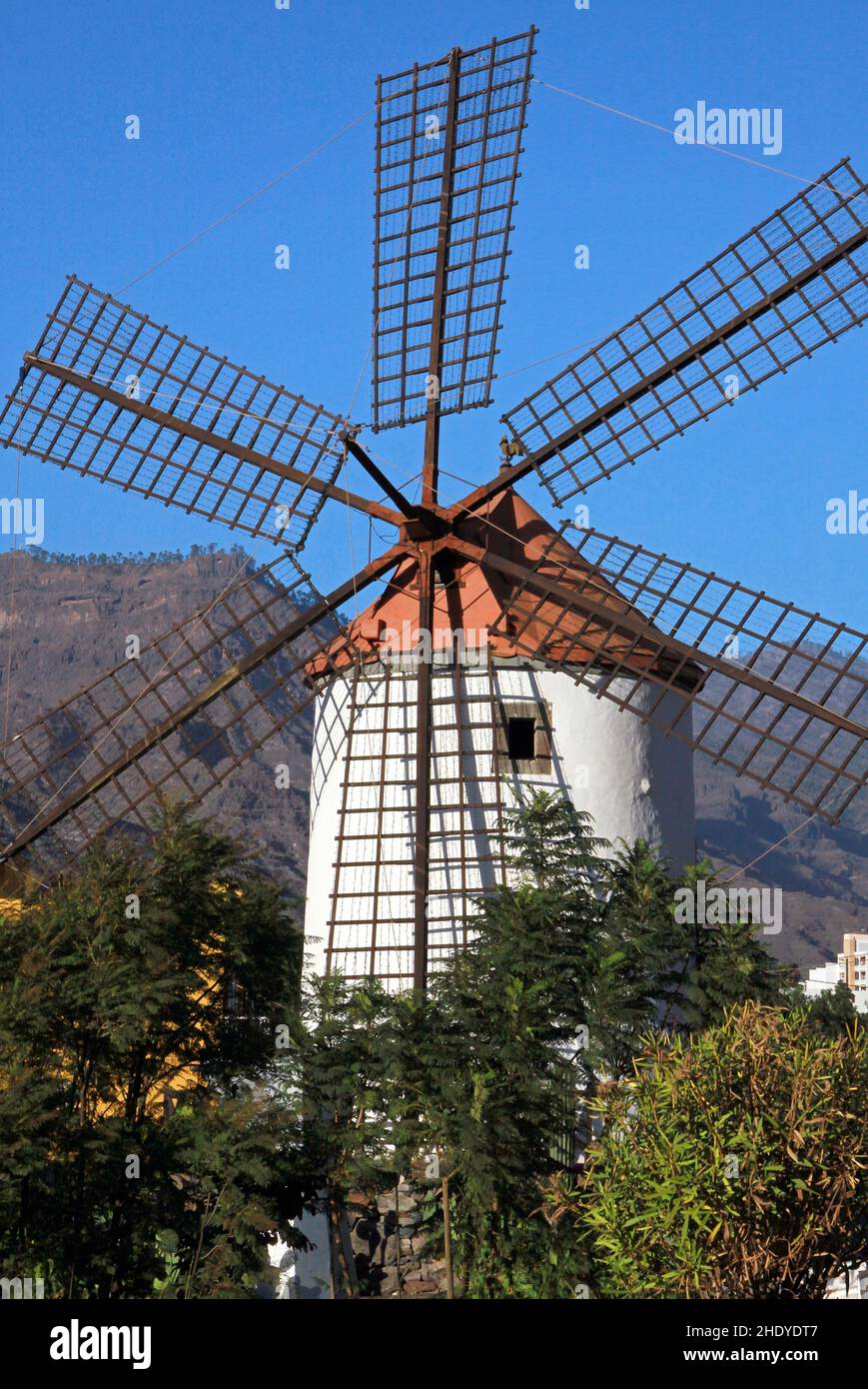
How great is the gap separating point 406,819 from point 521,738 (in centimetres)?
171

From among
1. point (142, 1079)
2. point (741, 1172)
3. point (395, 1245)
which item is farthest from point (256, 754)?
point (741, 1172)

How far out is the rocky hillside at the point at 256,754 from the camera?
447ft

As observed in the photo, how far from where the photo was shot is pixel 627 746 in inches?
843

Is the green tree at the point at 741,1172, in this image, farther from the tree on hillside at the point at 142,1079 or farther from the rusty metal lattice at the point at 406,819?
the rusty metal lattice at the point at 406,819

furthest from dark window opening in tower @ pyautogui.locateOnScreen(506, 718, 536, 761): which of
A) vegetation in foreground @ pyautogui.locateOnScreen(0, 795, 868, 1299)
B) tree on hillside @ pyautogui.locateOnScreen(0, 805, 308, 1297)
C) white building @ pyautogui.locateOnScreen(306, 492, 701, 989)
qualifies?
tree on hillside @ pyautogui.locateOnScreen(0, 805, 308, 1297)

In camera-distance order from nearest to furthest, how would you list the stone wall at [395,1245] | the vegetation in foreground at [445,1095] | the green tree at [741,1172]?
the green tree at [741,1172]
the vegetation in foreground at [445,1095]
the stone wall at [395,1245]

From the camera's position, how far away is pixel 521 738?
2139cm

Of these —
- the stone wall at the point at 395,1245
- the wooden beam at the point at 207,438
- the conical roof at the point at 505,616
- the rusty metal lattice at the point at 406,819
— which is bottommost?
the stone wall at the point at 395,1245

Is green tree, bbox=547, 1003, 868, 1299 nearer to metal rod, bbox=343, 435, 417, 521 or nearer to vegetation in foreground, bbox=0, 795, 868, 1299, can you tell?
vegetation in foreground, bbox=0, 795, 868, 1299

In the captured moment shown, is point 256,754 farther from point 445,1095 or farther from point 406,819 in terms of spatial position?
point 445,1095

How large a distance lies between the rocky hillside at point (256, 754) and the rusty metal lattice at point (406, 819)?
108m

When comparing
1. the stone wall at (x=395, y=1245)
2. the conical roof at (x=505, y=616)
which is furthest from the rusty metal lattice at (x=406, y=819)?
the stone wall at (x=395, y=1245)

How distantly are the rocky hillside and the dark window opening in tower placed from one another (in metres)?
109
